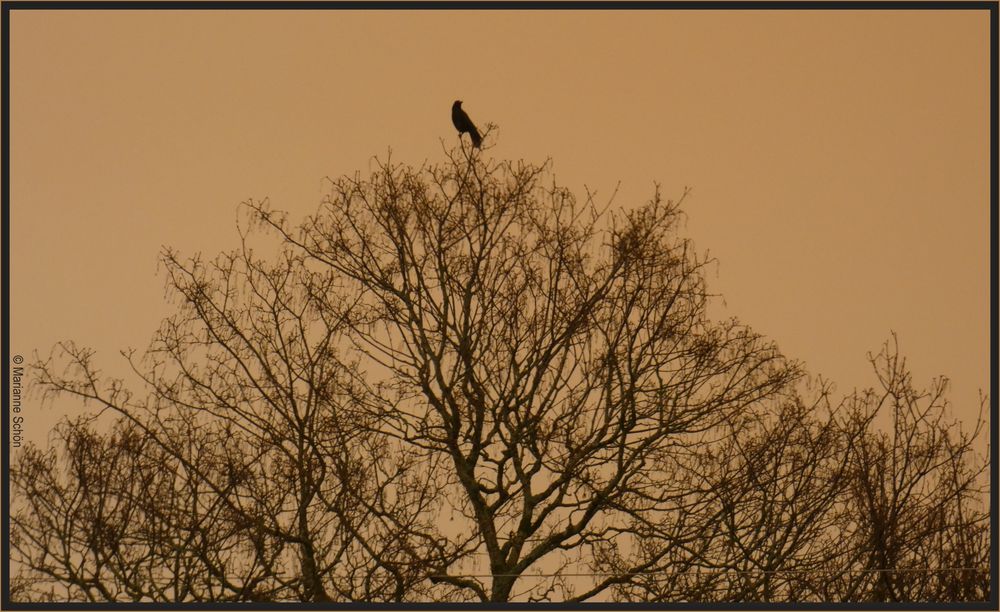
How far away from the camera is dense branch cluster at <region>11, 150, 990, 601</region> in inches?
393

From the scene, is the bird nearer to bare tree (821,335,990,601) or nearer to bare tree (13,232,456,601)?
bare tree (13,232,456,601)

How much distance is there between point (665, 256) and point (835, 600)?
9.84ft

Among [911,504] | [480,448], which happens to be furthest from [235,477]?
[911,504]

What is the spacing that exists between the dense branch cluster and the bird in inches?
8.6

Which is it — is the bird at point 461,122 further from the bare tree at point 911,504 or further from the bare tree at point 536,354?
the bare tree at point 911,504

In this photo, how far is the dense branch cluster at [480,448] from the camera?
32.7ft

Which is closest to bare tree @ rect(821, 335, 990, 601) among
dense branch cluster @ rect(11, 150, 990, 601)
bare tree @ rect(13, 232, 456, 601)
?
dense branch cluster @ rect(11, 150, 990, 601)

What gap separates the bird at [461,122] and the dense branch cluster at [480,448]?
0.22 m

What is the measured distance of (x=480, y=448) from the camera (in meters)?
10.9

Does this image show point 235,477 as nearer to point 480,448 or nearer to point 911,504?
point 480,448

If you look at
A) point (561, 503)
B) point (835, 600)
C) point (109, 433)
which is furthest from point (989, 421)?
point (109, 433)

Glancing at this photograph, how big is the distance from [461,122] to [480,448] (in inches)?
112

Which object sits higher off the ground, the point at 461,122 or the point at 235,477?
the point at 461,122

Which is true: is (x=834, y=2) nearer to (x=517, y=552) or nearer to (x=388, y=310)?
(x=388, y=310)
